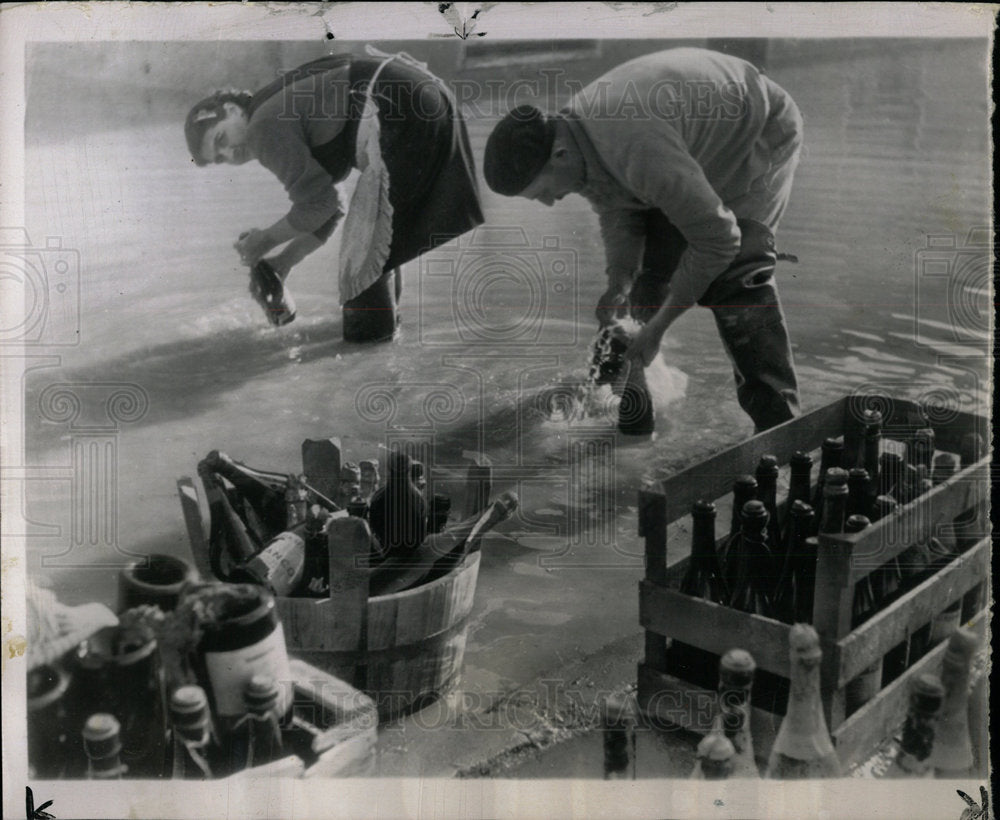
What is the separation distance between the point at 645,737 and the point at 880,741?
0.44 m

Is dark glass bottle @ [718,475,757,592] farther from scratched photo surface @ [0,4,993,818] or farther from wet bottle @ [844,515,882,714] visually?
wet bottle @ [844,515,882,714]

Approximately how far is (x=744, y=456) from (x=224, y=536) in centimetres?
100

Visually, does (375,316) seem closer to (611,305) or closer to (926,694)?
(611,305)

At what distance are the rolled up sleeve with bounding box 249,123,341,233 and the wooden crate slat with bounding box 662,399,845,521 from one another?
2.76 ft

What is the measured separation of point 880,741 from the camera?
6.81 feet

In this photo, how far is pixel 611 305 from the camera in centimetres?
214

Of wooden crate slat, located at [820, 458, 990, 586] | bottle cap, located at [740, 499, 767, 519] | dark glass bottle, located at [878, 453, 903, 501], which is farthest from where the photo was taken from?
dark glass bottle, located at [878, 453, 903, 501]

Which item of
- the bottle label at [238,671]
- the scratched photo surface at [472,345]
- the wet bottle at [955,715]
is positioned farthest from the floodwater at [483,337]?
the wet bottle at [955,715]

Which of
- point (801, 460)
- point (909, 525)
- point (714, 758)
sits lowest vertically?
point (714, 758)

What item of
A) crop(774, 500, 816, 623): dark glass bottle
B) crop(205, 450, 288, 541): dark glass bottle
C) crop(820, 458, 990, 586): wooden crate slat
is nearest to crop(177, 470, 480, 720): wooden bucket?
crop(205, 450, 288, 541): dark glass bottle

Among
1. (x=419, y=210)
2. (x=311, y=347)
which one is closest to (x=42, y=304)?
(x=311, y=347)

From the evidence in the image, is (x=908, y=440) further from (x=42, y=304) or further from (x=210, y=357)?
(x=42, y=304)

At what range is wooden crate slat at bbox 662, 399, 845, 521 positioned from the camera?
2039 millimetres

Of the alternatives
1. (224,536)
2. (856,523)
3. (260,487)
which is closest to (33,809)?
(224,536)
